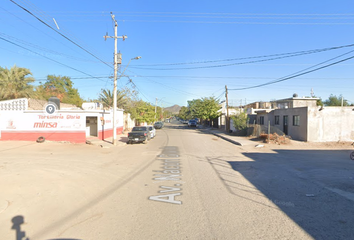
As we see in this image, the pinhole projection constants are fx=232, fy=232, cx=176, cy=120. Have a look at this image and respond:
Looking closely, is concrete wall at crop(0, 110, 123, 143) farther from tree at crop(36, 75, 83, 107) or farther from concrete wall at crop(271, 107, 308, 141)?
tree at crop(36, 75, 83, 107)

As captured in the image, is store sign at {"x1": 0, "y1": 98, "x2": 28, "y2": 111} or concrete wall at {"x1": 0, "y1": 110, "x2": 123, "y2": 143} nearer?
concrete wall at {"x1": 0, "y1": 110, "x2": 123, "y2": 143}

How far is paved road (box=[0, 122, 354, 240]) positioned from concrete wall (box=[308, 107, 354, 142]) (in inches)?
466

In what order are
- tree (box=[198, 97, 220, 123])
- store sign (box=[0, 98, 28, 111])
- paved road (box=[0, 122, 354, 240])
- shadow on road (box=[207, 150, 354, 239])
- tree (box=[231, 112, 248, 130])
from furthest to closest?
tree (box=[198, 97, 220, 123])
tree (box=[231, 112, 248, 130])
store sign (box=[0, 98, 28, 111])
shadow on road (box=[207, 150, 354, 239])
paved road (box=[0, 122, 354, 240])

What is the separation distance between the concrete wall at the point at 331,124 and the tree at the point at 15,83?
30025 millimetres

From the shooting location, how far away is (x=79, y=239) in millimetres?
3914

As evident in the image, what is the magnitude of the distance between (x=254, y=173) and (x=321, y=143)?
14145 mm

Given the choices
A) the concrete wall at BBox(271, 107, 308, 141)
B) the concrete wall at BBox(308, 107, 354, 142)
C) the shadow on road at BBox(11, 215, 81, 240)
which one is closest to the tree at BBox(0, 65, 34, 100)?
the shadow on road at BBox(11, 215, 81, 240)

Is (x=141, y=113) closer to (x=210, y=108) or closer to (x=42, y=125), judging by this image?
(x=210, y=108)

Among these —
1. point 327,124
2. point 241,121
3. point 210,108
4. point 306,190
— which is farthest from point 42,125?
point 210,108

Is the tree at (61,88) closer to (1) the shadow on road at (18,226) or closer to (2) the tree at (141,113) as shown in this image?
(2) the tree at (141,113)

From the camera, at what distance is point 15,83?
26234mm

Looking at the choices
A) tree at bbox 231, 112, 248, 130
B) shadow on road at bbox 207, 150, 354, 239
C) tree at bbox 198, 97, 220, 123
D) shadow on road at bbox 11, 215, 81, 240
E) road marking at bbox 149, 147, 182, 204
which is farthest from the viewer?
tree at bbox 198, 97, 220, 123

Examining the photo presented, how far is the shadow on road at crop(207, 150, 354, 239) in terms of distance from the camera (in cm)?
450

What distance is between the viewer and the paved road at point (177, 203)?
4.21 meters
